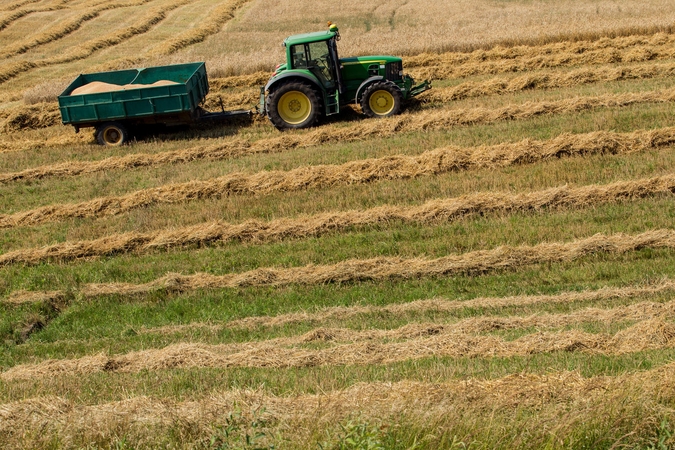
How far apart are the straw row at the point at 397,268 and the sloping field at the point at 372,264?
0.11 ft

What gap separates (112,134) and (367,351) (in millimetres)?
11360

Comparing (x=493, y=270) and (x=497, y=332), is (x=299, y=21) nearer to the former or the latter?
(x=493, y=270)

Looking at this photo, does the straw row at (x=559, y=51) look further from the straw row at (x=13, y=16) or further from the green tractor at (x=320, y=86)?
A: the straw row at (x=13, y=16)

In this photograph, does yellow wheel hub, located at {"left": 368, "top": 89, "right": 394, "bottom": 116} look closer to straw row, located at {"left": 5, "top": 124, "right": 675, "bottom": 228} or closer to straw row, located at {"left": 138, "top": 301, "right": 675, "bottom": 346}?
straw row, located at {"left": 5, "top": 124, "right": 675, "bottom": 228}

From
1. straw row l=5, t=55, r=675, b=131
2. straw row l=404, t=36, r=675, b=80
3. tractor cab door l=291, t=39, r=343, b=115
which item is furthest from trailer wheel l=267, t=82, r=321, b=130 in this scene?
straw row l=404, t=36, r=675, b=80

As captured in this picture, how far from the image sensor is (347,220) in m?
11.8

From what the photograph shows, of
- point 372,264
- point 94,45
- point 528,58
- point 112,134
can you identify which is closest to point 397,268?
point 372,264

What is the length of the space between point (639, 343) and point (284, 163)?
868 centimetres

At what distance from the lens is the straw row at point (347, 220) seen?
11.6m

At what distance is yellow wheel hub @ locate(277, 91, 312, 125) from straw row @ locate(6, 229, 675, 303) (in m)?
6.75

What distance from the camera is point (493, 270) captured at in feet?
32.7

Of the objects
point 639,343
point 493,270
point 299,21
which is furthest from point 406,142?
point 299,21

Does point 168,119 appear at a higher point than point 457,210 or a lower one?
higher

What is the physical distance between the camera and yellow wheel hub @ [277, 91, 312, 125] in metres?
16.5
